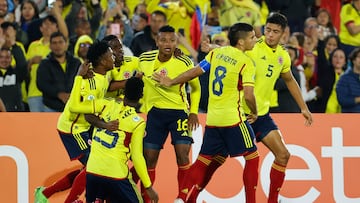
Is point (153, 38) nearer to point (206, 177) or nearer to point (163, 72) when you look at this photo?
point (163, 72)

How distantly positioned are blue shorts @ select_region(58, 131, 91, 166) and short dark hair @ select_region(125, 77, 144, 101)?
88.1 inches

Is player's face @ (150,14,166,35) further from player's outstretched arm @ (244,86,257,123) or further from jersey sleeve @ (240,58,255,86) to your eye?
player's outstretched arm @ (244,86,257,123)

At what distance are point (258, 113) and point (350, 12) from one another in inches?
264

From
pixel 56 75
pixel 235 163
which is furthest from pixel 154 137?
pixel 56 75

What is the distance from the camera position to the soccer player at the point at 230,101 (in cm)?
1263

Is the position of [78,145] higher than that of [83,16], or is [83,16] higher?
[83,16]

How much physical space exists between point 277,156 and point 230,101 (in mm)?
1011

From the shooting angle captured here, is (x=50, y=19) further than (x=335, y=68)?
No

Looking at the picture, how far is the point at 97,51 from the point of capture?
12.5 meters

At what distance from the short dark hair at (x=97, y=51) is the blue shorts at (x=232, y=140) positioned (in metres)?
1.52

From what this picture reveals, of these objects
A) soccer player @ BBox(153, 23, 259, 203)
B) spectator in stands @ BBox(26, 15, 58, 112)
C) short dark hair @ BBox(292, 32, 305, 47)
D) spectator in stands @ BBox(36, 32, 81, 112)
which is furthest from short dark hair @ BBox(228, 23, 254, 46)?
short dark hair @ BBox(292, 32, 305, 47)

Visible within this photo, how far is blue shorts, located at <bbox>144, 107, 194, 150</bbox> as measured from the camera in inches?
528

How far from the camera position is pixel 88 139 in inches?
531

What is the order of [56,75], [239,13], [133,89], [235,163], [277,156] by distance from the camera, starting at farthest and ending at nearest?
[239,13] → [56,75] → [235,163] → [277,156] → [133,89]
